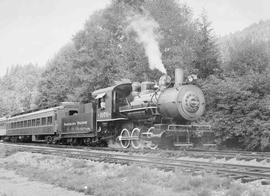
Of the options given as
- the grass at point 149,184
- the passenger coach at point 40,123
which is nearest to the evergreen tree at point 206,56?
the passenger coach at point 40,123

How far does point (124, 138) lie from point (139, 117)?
5.03 feet

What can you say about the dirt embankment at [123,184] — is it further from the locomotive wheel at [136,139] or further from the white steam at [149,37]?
the white steam at [149,37]

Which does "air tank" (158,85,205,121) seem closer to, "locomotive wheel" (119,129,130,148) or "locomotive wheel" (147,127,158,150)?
"locomotive wheel" (147,127,158,150)

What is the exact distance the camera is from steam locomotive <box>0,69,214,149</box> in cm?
1409

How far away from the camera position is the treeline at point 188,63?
15875 mm

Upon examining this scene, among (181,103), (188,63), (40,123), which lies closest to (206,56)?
(188,63)

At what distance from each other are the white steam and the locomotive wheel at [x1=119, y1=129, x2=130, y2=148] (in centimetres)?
402

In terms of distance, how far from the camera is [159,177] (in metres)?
7.71

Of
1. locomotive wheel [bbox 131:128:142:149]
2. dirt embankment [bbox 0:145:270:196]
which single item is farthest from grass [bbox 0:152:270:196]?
locomotive wheel [bbox 131:128:142:149]

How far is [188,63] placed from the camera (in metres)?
20.6

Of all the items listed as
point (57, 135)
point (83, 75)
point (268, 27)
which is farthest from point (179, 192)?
point (268, 27)

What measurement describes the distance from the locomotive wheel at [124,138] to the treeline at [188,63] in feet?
12.6

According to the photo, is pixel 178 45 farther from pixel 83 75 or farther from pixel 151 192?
pixel 151 192

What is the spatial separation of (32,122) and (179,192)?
22.9 m
